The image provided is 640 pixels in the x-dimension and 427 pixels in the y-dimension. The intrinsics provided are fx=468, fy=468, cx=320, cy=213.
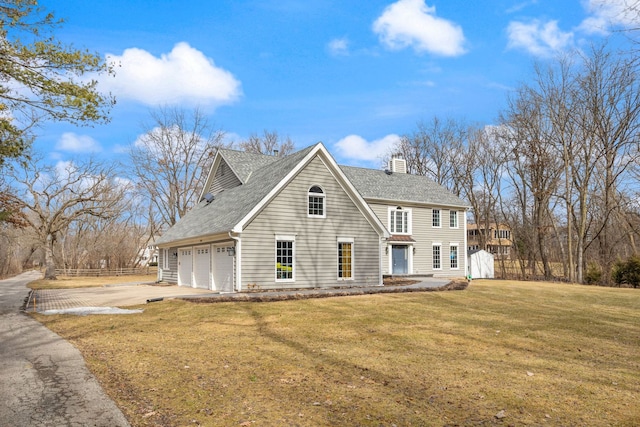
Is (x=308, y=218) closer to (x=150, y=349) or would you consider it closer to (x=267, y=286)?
(x=267, y=286)

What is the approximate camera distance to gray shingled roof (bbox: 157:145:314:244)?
19266 mm

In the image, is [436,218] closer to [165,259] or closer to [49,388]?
[165,259]

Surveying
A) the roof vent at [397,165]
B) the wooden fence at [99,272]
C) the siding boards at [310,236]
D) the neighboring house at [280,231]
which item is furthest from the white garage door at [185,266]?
the wooden fence at [99,272]

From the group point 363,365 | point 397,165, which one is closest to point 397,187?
point 397,165

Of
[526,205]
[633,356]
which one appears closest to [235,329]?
[633,356]

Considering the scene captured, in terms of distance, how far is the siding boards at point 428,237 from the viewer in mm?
30500

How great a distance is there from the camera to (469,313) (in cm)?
1347

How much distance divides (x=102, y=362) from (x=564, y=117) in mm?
33156

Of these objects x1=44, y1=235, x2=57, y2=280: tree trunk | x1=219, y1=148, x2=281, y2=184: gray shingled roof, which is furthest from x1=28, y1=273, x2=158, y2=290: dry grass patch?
x1=219, y1=148, x2=281, y2=184: gray shingled roof

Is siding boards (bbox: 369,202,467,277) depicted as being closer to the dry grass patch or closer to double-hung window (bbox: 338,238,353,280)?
double-hung window (bbox: 338,238,353,280)

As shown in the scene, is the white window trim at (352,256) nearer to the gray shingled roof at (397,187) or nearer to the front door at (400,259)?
the gray shingled roof at (397,187)

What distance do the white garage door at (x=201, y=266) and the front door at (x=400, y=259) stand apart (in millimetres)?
12547

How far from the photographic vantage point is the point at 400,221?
31094 millimetres

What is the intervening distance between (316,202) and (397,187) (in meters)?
12.9
